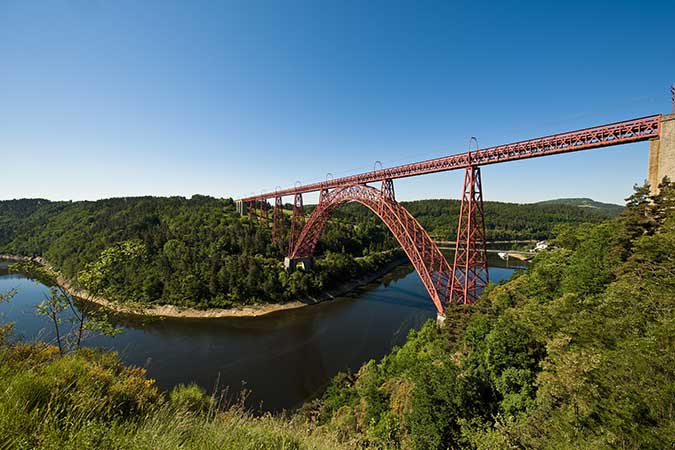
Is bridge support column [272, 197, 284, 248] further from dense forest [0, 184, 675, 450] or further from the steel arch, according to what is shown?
dense forest [0, 184, 675, 450]

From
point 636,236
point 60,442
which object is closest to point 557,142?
point 636,236

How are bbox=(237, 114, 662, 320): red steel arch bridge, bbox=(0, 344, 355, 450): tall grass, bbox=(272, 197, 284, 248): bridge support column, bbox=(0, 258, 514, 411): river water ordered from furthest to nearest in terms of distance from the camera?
bbox=(272, 197, 284, 248): bridge support column < bbox=(0, 258, 514, 411): river water < bbox=(237, 114, 662, 320): red steel arch bridge < bbox=(0, 344, 355, 450): tall grass

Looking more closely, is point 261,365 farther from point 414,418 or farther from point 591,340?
point 591,340

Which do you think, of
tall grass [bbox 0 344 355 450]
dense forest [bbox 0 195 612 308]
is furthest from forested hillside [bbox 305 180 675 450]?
dense forest [bbox 0 195 612 308]

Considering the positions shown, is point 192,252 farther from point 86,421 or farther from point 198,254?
point 86,421

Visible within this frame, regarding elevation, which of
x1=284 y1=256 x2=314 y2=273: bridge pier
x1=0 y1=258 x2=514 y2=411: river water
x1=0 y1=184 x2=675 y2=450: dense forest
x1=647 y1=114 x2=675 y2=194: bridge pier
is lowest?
x1=0 y1=258 x2=514 y2=411: river water

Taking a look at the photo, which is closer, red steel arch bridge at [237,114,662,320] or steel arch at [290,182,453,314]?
red steel arch bridge at [237,114,662,320]

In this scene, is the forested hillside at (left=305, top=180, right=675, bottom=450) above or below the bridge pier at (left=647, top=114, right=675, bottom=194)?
below
